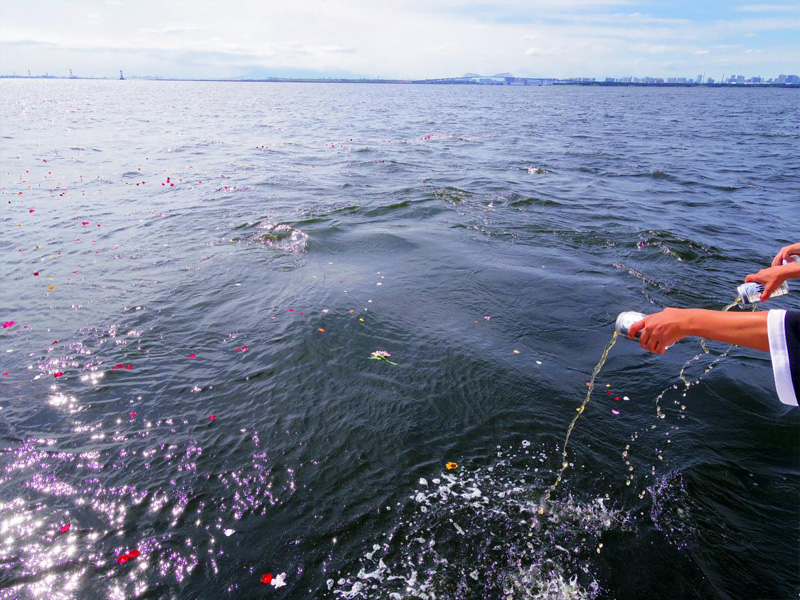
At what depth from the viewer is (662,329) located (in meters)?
2.64

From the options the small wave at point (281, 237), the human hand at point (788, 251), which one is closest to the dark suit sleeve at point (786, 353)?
the human hand at point (788, 251)

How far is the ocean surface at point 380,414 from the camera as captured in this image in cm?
390

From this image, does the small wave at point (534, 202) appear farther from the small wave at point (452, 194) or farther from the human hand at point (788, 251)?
the human hand at point (788, 251)

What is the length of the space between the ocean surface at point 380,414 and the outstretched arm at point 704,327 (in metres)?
2.43

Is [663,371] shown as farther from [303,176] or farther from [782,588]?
[303,176]

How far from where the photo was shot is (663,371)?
6.46m

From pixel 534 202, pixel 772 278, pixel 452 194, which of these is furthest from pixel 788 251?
pixel 452 194

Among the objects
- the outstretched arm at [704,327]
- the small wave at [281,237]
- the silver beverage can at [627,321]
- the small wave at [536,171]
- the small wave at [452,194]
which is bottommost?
the small wave at [281,237]

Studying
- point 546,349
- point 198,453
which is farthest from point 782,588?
point 198,453

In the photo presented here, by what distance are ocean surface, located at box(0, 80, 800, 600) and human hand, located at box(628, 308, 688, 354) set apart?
7.84 ft

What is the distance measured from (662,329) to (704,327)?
22 centimetres

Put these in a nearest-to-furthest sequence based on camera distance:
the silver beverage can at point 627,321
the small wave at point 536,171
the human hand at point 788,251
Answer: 1. the silver beverage can at point 627,321
2. the human hand at point 788,251
3. the small wave at point 536,171

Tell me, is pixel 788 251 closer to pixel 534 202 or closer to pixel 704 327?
pixel 704 327

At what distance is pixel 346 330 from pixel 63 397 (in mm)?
4008
